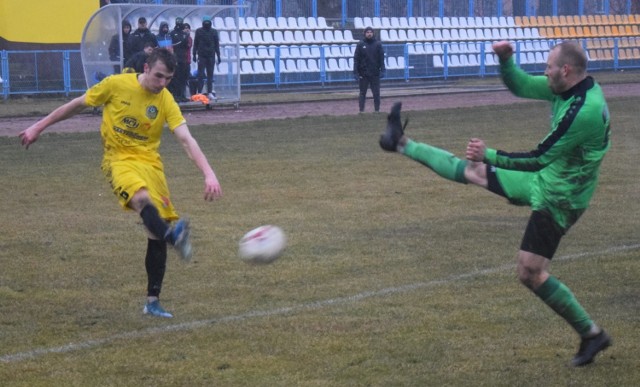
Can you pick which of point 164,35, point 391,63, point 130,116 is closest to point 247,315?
point 130,116

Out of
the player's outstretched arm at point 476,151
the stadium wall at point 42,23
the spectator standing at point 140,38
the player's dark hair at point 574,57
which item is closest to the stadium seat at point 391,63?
the stadium wall at point 42,23

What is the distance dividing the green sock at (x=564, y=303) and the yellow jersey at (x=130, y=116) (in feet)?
9.09

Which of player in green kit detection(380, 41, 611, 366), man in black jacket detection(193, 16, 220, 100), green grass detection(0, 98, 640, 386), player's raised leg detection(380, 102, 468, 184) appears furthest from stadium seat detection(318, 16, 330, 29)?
player in green kit detection(380, 41, 611, 366)

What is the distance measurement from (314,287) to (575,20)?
40.8m

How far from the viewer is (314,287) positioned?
8.09 metres

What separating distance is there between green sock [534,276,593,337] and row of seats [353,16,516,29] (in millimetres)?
33929

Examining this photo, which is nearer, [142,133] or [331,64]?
[142,133]

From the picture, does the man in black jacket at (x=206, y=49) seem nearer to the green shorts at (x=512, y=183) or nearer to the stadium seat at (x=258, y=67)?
the stadium seat at (x=258, y=67)

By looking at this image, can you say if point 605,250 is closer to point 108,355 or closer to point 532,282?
point 532,282

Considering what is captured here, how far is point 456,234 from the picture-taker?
10227 millimetres

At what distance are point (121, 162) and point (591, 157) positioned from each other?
310 centimetres

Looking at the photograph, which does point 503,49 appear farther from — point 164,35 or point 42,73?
point 42,73

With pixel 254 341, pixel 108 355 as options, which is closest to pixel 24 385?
pixel 108 355

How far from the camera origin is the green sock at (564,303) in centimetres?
604
